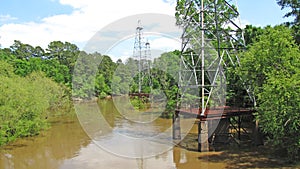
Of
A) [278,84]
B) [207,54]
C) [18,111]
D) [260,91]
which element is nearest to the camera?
[278,84]

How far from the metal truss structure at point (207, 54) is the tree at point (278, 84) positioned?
9.05 feet

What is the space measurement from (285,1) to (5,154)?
19211 millimetres

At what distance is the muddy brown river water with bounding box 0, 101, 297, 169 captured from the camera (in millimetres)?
13386

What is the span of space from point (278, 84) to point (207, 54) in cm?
984

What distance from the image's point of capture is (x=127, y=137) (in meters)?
19.7

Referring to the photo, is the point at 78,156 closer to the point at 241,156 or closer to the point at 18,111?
the point at 18,111

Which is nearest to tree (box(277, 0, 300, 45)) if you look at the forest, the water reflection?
the forest

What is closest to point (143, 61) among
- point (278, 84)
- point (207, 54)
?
point (207, 54)

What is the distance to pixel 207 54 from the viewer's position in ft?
70.1

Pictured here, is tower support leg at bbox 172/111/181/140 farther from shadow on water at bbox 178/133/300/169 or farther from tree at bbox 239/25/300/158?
tree at bbox 239/25/300/158

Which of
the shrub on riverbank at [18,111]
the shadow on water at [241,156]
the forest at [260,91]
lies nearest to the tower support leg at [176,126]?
the shadow on water at [241,156]

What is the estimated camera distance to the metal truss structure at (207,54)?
17.8 metres

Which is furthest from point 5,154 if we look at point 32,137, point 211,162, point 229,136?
point 229,136

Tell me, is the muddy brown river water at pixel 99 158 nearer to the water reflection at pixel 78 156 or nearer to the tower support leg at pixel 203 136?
the water reflection at pixel 78 156
